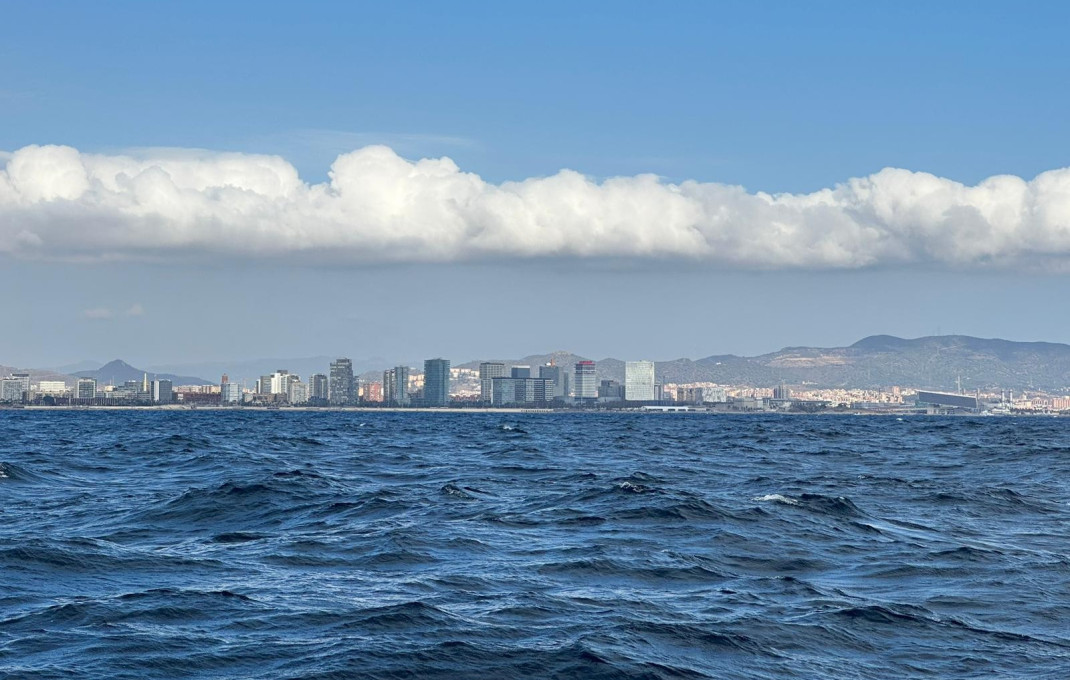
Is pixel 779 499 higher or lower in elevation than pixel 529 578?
higher

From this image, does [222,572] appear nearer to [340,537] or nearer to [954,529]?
[340,537]

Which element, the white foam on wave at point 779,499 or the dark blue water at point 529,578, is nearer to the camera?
the dark blue water at point 529,578

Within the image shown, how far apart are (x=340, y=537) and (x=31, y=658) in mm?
15389

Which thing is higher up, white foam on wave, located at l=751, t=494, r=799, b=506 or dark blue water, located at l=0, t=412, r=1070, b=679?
white foam on wave, located at l=751, t=494, r=799, b=506

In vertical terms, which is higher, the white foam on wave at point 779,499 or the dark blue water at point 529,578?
the white foam on wave at point 779,499

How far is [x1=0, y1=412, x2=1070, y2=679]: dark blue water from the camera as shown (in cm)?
2169

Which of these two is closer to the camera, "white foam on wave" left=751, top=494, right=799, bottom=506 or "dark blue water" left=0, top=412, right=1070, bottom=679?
"dark blue water" left=0, top=412, right=1070, bottom=679

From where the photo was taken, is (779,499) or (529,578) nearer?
(529,578)

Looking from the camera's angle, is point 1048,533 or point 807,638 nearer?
point 807,638

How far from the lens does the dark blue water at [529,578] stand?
71.2ft

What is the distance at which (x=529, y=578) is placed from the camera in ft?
95.8

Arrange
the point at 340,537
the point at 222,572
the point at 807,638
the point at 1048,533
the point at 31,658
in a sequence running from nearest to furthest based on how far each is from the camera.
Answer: the point at 31,658 < the point at 807,638 < the point at 222,572 < the point at 340,537 < the point at 1048,533

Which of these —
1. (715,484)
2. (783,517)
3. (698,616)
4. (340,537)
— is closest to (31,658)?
(698,616)

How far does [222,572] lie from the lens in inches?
1172
